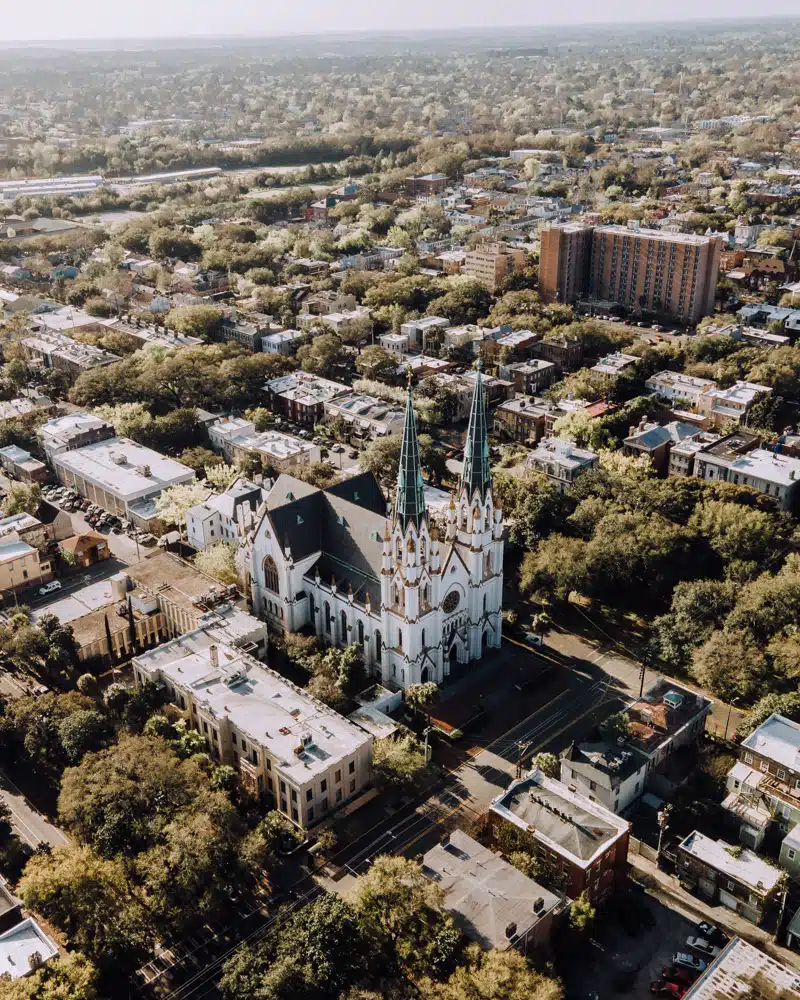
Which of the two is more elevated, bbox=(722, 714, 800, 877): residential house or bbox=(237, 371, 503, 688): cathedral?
bbox=(237, 371, 503, 688): cathedral

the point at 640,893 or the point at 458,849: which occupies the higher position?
the point at 458,849

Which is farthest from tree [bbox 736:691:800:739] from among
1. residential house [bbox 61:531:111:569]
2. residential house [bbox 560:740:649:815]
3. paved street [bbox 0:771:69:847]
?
residential house [bbox 61:531:111:569]

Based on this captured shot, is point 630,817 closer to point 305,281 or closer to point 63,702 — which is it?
point 63,702

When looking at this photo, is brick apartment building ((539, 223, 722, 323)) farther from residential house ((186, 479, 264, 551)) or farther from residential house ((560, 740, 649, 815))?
residential house ((560, 740, 649, 815))

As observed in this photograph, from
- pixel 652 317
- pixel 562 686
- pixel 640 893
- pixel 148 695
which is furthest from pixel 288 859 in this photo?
pixel 652 317

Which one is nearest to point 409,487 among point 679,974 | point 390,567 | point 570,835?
point 390,567
